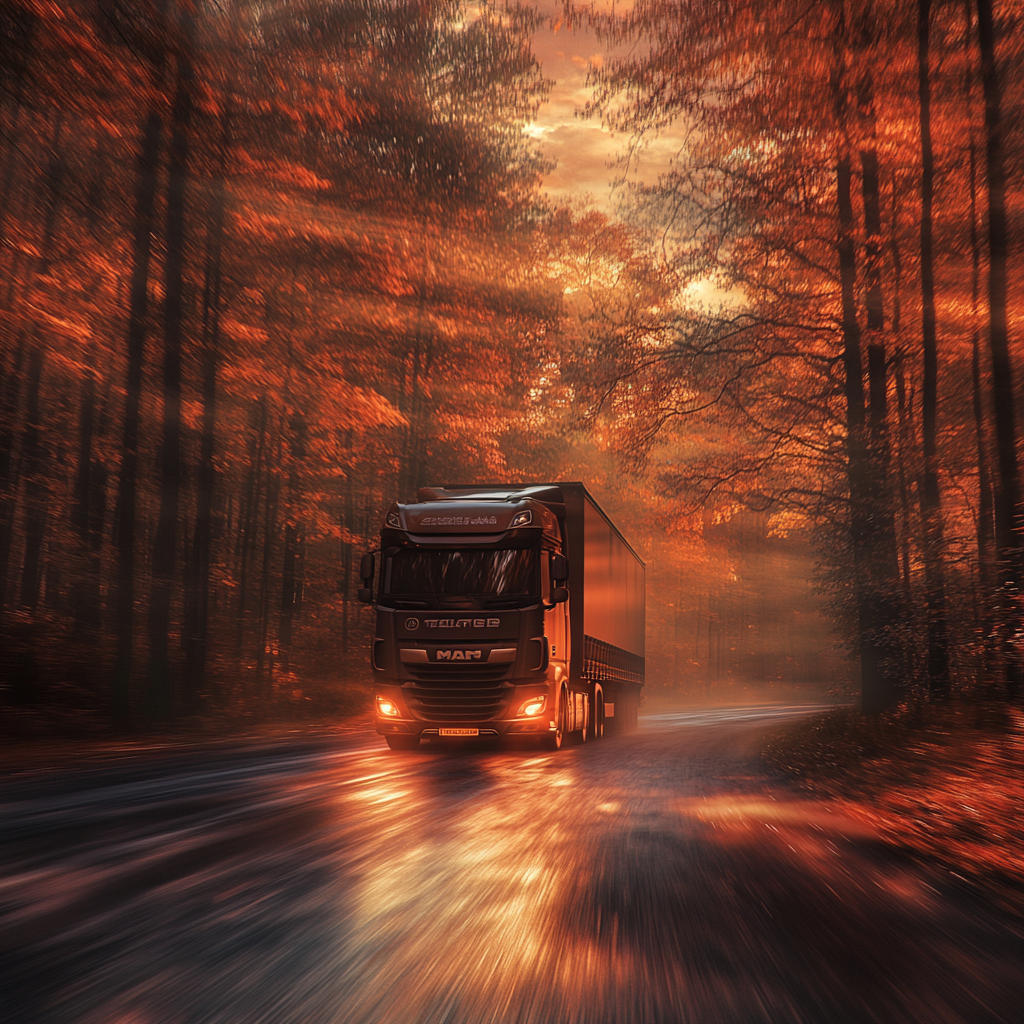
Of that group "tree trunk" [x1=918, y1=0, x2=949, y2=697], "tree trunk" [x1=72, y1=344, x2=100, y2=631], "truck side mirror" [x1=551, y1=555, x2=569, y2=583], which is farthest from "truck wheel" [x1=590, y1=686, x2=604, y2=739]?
"tree trunk" [x1=72, y1=344, x2=100, y2=631]

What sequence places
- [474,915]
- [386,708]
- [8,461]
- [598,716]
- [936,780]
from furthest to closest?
1. [8,461]
2. [598,716]
3. [386,708]
4. [936,780]
5. [474,915]

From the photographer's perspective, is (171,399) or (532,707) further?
(171,399)

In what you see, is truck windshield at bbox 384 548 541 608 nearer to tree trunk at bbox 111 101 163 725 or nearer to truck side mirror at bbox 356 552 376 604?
truck side mirror at bbox 356 552 376 604

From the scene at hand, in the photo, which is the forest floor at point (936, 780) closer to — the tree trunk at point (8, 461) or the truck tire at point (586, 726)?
the truck tire at point (586, 726)

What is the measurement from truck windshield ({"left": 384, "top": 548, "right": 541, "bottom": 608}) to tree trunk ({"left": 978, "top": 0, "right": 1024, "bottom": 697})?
6330 millimetres

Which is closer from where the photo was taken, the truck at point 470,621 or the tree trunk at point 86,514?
the truck at point 470,621

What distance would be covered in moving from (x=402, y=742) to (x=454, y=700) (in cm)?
131

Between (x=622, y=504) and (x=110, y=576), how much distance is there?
33581 mm

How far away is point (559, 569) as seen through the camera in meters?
15.0

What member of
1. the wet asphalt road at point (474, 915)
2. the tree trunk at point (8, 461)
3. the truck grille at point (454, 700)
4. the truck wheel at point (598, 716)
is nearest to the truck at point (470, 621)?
the truck grille at point (454, 700)

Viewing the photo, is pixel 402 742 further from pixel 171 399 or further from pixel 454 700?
pixel 171 399

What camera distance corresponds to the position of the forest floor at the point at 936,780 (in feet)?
23.1

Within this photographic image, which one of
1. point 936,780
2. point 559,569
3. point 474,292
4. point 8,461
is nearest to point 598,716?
point 559,569

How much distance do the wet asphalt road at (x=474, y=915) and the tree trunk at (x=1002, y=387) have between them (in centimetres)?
540
